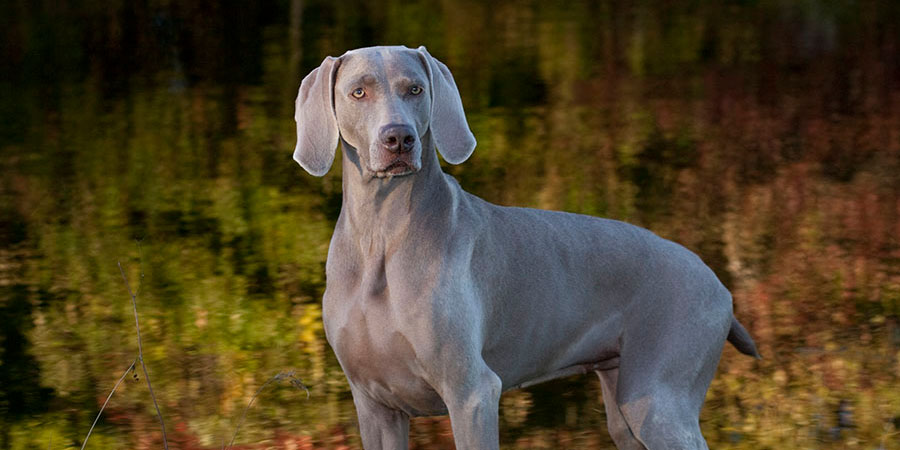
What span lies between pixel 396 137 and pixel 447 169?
936 cm

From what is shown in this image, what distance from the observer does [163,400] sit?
7.54 meters

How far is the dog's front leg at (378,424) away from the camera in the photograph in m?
4.76

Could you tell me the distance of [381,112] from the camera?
4277mm

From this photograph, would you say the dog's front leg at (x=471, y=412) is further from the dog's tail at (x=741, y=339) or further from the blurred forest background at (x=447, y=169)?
the blurred forest background at (x=447, y=169)

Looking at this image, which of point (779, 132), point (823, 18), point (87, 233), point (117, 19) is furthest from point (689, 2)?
point (87, 233)

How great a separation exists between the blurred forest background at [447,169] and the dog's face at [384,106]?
2.79 meters

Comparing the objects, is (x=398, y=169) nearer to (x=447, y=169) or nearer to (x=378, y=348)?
(x=378, y=348)

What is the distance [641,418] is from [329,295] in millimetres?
1295

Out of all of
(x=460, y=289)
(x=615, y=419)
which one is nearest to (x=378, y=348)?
(x=460, y=289)

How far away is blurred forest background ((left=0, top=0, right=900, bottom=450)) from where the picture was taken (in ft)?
24.5

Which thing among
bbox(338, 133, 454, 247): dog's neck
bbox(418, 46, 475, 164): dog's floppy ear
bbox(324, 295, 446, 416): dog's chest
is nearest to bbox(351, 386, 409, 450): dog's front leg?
bbox(324, 295, 446, 416): dog's chest

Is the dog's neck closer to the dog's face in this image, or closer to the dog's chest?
the dog's face

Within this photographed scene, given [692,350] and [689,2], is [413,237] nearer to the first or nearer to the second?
[692,350]

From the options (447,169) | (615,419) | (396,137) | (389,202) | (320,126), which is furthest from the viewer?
(447,169)
